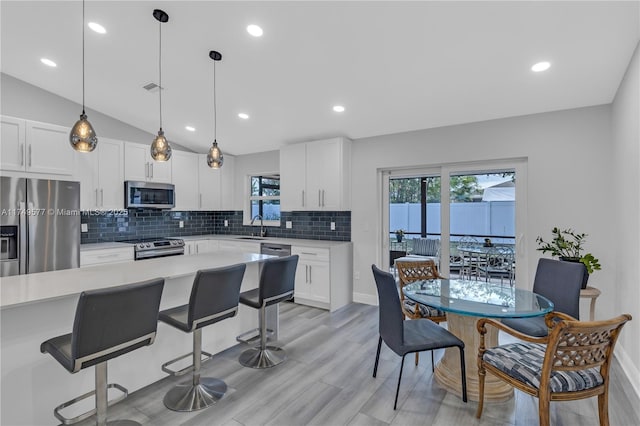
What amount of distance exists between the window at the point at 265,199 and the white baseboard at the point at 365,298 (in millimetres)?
1917

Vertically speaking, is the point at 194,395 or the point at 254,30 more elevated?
the point at 254,30

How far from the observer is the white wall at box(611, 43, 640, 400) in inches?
93.4

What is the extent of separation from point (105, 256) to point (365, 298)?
356 cm

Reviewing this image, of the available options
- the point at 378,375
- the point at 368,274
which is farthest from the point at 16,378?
the point at 368,274

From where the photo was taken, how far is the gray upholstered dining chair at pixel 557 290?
2.51 meters

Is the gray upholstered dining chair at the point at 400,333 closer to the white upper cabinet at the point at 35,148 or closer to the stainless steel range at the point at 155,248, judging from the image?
the stainless steel range at the point at 155,248

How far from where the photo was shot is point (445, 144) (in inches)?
161

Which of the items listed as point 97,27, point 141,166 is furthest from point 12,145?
point 97,27

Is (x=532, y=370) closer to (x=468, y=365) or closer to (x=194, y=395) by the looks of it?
(x=468, y=365)

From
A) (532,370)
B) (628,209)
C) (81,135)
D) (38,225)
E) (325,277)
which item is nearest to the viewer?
(532,370)

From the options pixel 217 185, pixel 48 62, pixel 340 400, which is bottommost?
pixel 340 400

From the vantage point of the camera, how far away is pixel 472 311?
2111 mm

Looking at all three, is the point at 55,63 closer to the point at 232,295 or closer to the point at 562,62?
the point at 232,295

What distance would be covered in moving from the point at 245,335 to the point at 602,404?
275cm
